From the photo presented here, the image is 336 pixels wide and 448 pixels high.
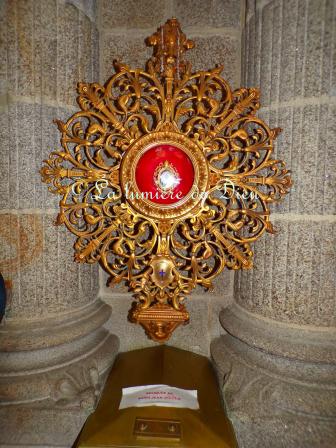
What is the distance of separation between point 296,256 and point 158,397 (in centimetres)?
71

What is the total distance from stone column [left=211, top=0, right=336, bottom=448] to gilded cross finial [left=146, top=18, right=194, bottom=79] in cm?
31

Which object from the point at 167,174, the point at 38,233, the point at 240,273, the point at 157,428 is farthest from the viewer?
the point at 240,273

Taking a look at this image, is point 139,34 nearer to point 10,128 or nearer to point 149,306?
point 10,128

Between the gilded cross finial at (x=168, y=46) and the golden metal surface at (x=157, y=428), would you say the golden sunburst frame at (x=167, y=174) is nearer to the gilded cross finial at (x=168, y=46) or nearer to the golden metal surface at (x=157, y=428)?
the gilded cross finial at (x=168, y=46)

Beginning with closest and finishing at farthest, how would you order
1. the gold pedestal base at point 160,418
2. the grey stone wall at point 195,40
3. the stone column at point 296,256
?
1. the gold pedestal base at point 160,418
2. the stone column at point 296,256
3. the grey stone wall at point 195,40

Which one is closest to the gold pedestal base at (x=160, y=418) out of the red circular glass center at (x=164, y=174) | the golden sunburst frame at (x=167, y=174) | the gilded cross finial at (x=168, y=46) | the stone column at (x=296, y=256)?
the stone column at (x=296, y=256)

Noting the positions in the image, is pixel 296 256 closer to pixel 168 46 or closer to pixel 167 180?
pixel 167 180

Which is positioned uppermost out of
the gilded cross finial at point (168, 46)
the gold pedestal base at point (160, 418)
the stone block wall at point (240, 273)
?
the gilded cross finial at point (168, 46)

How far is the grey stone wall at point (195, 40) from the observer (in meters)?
1.34

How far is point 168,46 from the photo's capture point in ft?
3.54

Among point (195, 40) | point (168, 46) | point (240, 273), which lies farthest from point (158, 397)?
point (195, 40)

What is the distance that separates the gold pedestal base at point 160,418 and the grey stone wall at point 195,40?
20cm

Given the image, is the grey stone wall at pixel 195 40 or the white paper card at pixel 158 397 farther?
the grey stone wall at pixel 195 40

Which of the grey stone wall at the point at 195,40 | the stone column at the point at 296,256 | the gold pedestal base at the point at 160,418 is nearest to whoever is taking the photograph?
the gold pedestal base at the point at 160,418
